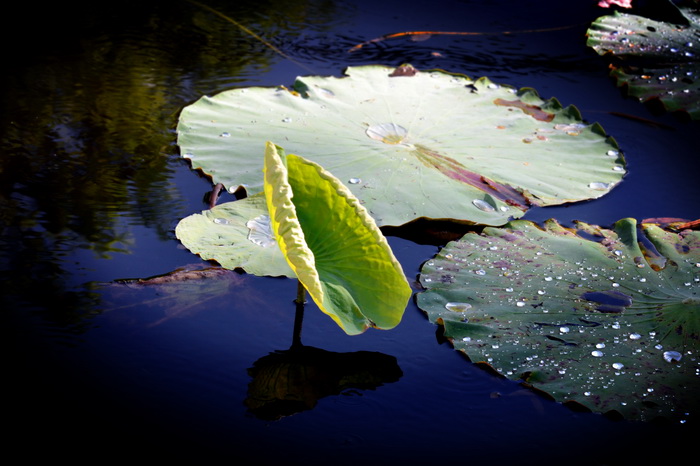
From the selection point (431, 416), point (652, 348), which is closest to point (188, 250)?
point (431, 416)

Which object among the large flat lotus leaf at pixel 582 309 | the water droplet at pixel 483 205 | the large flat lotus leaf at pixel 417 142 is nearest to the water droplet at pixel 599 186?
the large flat lotus leaf at pixel 417 142

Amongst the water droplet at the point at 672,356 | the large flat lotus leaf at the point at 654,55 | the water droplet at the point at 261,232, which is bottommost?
the water droplet at the point at 261,232

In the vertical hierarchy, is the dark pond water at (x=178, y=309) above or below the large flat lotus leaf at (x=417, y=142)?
below


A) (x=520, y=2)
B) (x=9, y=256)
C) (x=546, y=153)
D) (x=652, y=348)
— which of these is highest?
(x=520, y=2)

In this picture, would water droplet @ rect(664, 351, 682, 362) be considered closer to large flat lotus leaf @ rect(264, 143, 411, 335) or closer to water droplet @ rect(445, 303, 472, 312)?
water droplet @ rect(445, 303, 472, 312)

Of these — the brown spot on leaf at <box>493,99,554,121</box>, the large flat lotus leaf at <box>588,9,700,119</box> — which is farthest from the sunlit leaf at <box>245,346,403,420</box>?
the large flat lotus leaf at <box>588,9,700,119</box>

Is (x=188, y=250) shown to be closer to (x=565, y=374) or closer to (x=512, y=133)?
(x=565, y=374)

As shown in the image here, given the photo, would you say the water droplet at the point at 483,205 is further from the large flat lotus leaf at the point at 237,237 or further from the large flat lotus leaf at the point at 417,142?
the large flat lotus leaf at the point at 237,237
